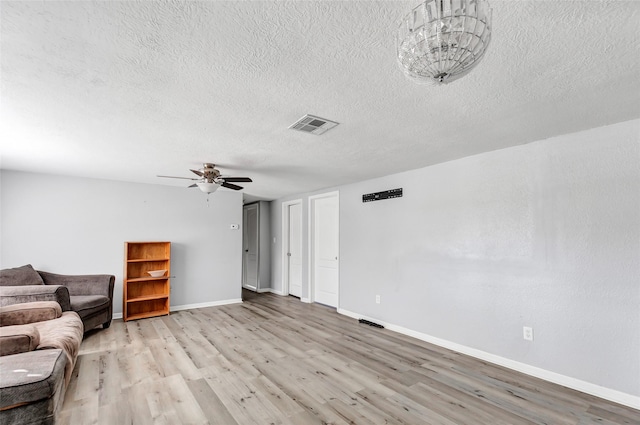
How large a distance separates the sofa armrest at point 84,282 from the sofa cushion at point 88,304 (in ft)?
0.45

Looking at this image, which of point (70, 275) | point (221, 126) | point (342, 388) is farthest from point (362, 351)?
point (70, 275)

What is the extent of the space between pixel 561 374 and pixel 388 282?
83.7 inches

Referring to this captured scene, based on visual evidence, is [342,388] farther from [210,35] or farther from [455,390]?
[210,35]

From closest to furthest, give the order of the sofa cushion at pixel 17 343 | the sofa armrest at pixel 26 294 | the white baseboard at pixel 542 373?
1. the sofa cushion at pixel 17 343
2. the white baseboard at pixel 542 373
3. the sofa armrest at pixel 26 294

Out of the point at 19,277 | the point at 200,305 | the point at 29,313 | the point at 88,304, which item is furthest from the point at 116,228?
the point at 29,313

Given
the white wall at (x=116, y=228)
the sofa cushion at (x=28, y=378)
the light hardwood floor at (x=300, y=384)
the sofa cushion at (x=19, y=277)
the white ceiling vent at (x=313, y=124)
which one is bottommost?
the light hardwood floor at (x=300, y=384)

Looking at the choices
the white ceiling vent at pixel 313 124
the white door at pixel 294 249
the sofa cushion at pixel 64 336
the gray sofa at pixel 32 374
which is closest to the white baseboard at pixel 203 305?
the white door at pixel 294 249

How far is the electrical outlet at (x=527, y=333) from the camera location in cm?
296

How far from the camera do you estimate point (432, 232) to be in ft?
12.9

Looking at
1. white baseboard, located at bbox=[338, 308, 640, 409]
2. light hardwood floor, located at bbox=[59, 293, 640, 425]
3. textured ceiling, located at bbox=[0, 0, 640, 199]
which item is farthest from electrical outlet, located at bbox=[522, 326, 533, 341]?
textured ceiling, located at bbox=[0, 0, 640, 199]

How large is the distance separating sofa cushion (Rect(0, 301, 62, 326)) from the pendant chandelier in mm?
3764

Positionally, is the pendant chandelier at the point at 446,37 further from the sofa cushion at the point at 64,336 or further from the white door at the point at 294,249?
Answer: the white door at the point at 294,249

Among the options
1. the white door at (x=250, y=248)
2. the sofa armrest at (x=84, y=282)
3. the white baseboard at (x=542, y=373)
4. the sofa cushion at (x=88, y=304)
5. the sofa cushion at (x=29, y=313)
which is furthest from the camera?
the white door at (x=250, y=248)

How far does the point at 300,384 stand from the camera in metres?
2.74
